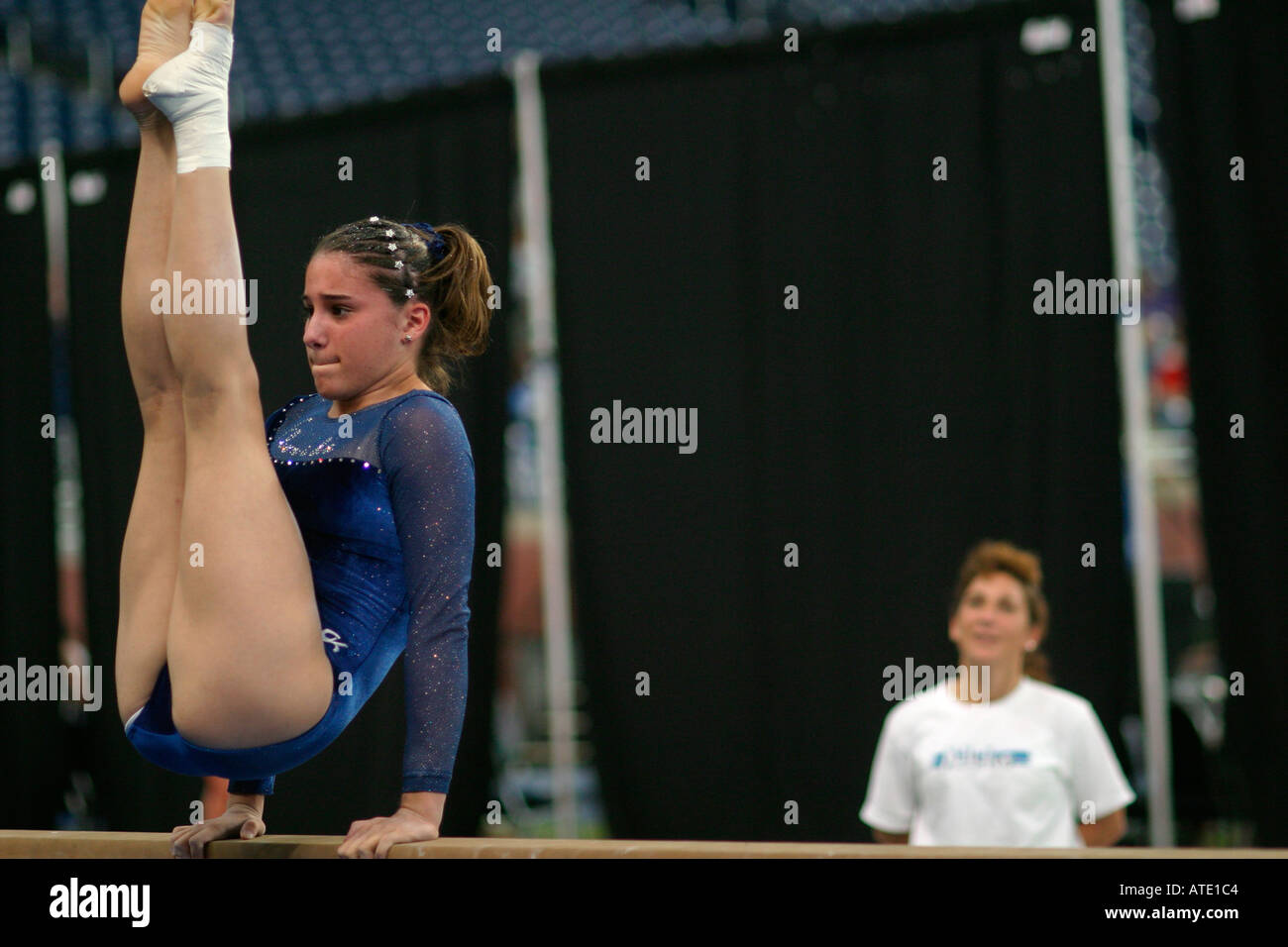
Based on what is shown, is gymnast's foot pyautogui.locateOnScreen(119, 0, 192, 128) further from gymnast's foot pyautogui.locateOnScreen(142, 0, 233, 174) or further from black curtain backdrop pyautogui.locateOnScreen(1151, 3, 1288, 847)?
black curtain backdrop pyautogui.locateOnScreen(1151, 3, 1288, 847)

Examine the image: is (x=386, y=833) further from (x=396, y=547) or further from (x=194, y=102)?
(x=194, y=102)

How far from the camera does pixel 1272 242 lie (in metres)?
3.76

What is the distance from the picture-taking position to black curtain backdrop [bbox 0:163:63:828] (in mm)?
5574

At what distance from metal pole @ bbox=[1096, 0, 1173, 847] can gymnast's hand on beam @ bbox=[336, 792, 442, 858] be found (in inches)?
112

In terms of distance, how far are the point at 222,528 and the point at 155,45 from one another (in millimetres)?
732

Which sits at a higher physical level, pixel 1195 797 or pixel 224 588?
pixel 224 588

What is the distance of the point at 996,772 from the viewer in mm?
3369

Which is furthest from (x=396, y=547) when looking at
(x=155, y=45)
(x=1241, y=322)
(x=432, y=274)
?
(x=1241, y=322)

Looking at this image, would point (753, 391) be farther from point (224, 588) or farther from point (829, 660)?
point (224, 588)

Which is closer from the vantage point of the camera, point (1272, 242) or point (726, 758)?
point (1272, 242)

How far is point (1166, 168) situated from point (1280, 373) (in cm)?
73

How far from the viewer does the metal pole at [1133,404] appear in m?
3.89
